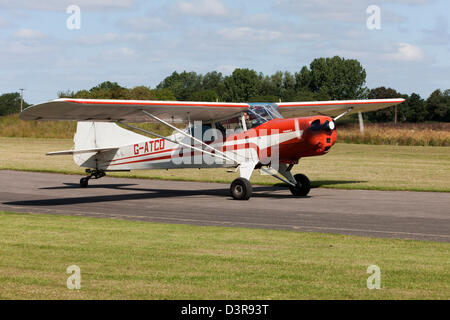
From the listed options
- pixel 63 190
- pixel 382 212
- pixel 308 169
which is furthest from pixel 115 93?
pixel 382 212

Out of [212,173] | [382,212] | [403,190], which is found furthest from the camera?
[212,173]

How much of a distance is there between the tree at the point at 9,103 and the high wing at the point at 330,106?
425 ft

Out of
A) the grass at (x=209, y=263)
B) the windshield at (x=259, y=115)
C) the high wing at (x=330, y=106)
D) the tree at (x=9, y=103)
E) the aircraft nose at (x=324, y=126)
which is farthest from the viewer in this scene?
the tree at (x=9, y=103)

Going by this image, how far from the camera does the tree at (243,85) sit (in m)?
119

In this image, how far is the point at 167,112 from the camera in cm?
1759

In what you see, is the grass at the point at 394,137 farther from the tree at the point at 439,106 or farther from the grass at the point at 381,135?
the tree at the point at 439,106

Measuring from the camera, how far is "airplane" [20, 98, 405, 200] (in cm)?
1639

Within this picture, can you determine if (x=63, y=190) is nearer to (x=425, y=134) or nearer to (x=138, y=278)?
(x=138, y=278)

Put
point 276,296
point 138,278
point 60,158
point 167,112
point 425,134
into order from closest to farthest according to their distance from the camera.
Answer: point 276,296 → point 138,278 → point 167,112 → point 60,158 → point 425,134

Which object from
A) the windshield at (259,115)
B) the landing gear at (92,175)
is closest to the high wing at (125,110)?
the windshield at (259,115)

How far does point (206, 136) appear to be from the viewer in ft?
61.8

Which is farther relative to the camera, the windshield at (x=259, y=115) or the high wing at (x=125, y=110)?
the windshield at (x=259, y=115)

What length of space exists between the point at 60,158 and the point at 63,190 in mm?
15576

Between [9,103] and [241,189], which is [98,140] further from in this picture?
[9,103]
